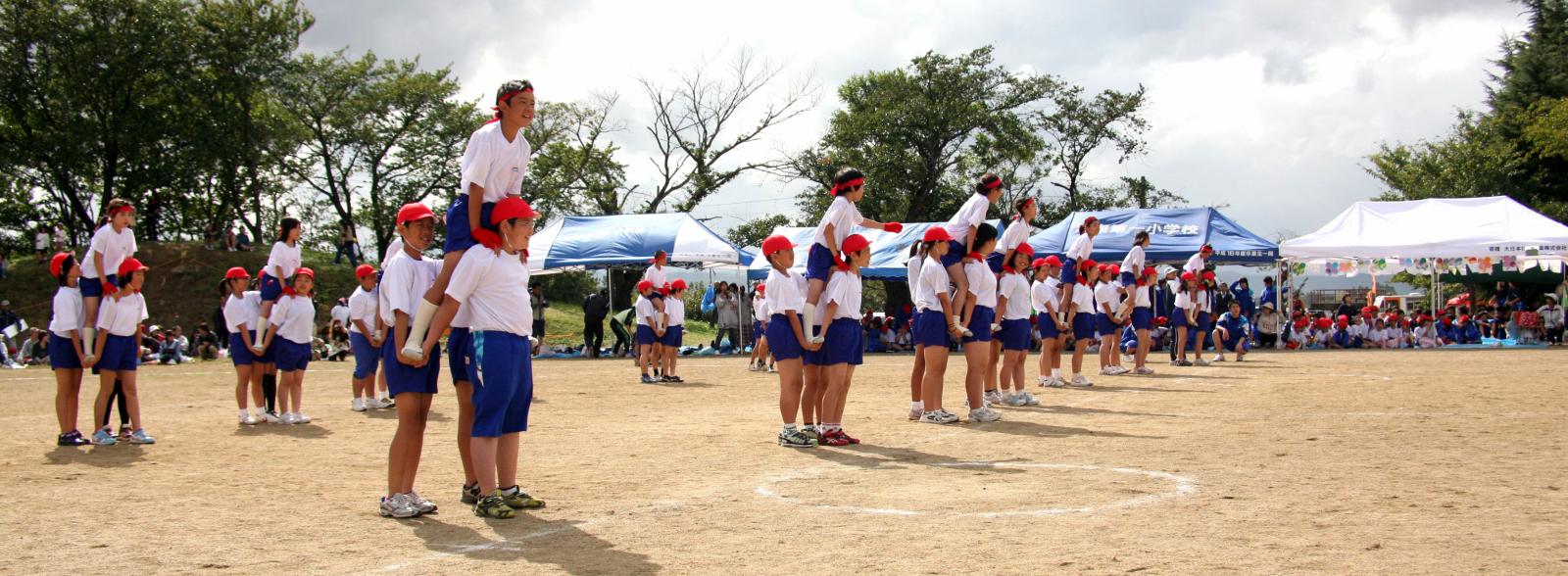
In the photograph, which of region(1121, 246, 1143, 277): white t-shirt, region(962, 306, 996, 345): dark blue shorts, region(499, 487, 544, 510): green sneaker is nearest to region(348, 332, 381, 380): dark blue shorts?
region(962, 306, 996, 345): dark blue shorts

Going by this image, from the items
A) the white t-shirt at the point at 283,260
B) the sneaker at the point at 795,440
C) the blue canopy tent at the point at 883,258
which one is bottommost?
the sneaker at the point at 795,440

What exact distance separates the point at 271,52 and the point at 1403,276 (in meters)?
48.5

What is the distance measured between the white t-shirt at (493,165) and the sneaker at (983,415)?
5903 millimetres

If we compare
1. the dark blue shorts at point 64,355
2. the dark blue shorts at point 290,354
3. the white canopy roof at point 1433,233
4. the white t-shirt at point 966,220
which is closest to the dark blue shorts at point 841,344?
the white t-shirt at point 966,220

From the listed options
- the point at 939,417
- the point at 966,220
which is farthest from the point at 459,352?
the point at 966,220

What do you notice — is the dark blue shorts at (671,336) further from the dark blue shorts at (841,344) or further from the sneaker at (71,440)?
the dark blue shorts at (841,344)

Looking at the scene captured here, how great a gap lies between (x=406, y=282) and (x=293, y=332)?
632 cm

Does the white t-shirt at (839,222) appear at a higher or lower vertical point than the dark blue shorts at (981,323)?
higher

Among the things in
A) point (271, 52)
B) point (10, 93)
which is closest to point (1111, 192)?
point (271, 52)

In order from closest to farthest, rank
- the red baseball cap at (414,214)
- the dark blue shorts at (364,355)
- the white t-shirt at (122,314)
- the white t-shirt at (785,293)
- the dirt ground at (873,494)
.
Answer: the dirt ground at (873,494) → the red baseball cap at (414,214) → the white t-shirt at (785,293) → the white t-shirt at (122,314) → the dark blue shorts at (364,355)

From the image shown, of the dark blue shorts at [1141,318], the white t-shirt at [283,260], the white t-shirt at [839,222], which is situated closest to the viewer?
the white t-shirt at [839,222]

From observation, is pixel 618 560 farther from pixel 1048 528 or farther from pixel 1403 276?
pixel 1403 276

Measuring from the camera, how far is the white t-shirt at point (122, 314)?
33.9 ft

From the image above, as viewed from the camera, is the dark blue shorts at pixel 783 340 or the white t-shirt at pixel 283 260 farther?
the white t-shirt at pixel 283 260
